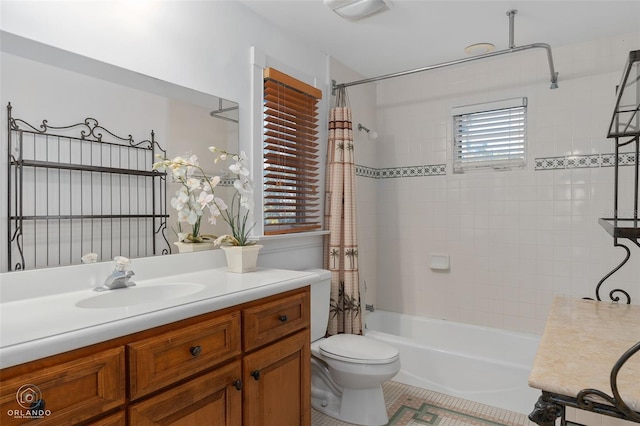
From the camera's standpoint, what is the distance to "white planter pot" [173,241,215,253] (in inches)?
72.5

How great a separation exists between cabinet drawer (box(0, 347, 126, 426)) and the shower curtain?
1.77 m

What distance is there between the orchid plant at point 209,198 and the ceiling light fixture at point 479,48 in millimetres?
1814

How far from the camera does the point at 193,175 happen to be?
74.6 inches

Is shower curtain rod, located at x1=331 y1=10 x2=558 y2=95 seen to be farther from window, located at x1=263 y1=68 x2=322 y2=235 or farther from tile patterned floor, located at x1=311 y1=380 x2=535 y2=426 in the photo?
tile patterned floor, located at x1=311 y1=380 x2=535 y2=426

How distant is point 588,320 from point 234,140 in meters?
1.77

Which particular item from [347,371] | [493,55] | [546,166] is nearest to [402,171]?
[546,166]

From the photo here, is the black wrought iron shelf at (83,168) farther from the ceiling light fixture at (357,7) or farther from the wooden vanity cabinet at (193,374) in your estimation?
the ceiling light fixture at (357,7)

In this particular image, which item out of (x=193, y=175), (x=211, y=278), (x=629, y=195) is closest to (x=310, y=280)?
(x=211, y=278)

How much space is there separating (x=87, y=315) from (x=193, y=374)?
384 mm

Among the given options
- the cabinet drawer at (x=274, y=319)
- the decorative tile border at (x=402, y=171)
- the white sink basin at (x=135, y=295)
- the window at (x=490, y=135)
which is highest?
the window at (x=490, y=135)

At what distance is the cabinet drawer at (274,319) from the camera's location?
1487 millimetres

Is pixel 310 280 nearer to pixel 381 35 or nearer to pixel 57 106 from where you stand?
pixel 57 106

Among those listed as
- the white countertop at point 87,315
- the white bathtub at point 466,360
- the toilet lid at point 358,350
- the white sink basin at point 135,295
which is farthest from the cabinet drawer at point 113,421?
the white bathtub at point 466,360

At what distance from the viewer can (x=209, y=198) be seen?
187 cm
